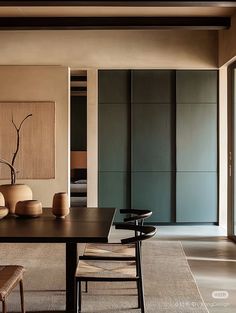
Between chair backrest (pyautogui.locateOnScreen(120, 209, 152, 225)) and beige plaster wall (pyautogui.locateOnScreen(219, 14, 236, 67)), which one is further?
beige plaster wall (pyautogui.locateOnScreen(219, 14, 236, 67))

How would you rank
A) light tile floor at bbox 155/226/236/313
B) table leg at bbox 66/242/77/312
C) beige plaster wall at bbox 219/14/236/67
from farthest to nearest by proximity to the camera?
beige plaster wall at bbox 219/14/236/67 < light tile floor at bbox 155/226/236/313 < table leg at bbox 66/242/77/312

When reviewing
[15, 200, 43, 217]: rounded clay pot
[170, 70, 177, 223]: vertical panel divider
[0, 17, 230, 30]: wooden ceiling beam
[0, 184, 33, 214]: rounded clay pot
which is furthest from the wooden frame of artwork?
[15, 200, 43, 217]: rounded clay pot

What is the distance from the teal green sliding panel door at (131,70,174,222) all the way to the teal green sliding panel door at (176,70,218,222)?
147 millimetres

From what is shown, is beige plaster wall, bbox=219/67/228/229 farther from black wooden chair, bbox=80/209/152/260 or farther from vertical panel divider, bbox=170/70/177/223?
black wooden chair, bbox=80/209/152/260

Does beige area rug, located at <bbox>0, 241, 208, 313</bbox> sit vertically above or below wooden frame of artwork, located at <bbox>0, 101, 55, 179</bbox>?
below

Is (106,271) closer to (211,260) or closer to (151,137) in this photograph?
(211,260)

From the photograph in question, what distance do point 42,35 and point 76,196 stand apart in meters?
3.08

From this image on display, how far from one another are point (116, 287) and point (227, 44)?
3.75m

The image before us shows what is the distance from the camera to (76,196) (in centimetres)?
875

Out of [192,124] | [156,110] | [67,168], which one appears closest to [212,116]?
[192,124]

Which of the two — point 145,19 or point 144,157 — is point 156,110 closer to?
point 144,157

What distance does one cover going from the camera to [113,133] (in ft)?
23.2

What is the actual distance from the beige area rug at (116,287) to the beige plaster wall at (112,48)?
2924 millimetres

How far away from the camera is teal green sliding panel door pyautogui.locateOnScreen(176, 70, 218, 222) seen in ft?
23.0
